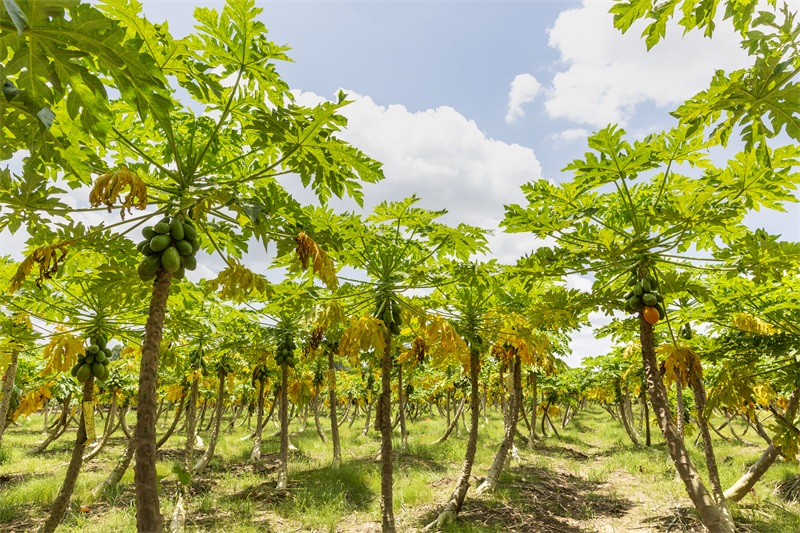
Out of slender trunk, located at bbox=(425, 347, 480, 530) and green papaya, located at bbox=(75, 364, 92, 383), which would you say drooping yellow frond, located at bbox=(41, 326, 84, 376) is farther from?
slender trunk, located at bbox=(425, 347, 480, 530)

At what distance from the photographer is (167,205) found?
427 cm

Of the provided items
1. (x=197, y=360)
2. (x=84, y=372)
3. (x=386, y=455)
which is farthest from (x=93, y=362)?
(x=197, y=360)

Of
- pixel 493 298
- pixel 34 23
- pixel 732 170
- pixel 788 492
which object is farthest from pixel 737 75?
pixel 788 492

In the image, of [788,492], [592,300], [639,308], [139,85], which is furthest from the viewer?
[788,492]

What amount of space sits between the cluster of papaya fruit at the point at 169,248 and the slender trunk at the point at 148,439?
0.38 m

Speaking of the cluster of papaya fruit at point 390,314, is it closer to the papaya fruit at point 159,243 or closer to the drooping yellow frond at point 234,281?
the drooping yellow frond at point 234,281

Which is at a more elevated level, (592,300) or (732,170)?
(732,170)

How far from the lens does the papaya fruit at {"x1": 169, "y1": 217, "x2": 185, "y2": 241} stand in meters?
4.07

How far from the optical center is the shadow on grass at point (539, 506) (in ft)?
33.7

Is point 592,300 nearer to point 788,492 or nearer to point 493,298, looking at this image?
point 493,298

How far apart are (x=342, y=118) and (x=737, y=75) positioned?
3214 millimetres

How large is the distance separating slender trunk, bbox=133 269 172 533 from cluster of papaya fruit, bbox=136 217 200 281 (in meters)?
0.38

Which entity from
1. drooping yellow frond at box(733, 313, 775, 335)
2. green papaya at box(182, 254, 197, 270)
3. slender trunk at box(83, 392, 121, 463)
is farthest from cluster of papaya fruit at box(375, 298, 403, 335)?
slender trunk at box(83, 392, 121, 463)

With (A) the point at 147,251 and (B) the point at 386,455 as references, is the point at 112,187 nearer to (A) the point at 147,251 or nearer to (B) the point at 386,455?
(A) the point at 147,251
